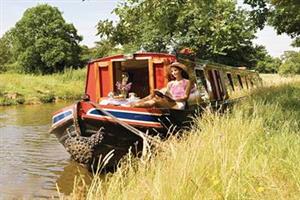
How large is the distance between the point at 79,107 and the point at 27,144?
4773 millimetres

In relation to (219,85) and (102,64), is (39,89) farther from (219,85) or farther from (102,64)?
(102,64)

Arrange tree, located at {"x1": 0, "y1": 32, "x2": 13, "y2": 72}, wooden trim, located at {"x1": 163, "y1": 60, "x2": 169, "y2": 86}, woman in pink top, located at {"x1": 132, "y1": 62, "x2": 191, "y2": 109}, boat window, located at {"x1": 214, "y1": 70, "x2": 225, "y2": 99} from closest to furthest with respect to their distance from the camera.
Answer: woman in pink top, located at {"x1": 132, "y1": 62, "x2": 191, "y2": 109}
wooden trim, located at {"x1": 163, "y1": 60, "x2": 169, "y2": 86}
boat window, located at {"x1": 214, "y1": 70, "x2": 225, "y2": 99}
tree, located at {"x1": 0, "y1": 32, "x2": 13, "y2": 72}

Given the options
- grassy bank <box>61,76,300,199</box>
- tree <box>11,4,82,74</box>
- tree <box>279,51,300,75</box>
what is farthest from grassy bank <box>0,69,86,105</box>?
tree <box>279,51,300,75</box>

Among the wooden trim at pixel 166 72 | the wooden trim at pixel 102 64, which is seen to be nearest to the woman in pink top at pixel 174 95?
the wooden trim at pixel 166 72

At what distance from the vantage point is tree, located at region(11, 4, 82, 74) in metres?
53.3

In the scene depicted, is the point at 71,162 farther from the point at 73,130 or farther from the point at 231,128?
the point at 231,128

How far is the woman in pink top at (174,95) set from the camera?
30.3 ft

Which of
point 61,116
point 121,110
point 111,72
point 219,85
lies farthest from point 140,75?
point 121,110

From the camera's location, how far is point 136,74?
11984 millimetres

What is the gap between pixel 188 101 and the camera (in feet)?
32.9

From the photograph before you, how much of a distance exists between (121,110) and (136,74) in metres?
3.08

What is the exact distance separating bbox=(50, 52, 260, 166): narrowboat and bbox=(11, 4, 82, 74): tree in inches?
1627

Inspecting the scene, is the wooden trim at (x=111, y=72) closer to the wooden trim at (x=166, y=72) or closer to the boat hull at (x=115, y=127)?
the wooden trim at (x=166, y=72)

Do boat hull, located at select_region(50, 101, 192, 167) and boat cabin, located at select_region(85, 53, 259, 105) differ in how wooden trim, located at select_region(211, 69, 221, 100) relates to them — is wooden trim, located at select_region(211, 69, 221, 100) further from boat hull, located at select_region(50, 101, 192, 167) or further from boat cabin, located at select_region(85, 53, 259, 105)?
boat hull, located at select_region(50, 101, 192, 167)
